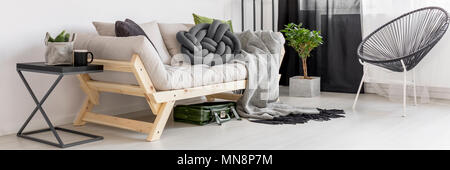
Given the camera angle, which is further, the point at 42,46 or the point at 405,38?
the point at 405,38

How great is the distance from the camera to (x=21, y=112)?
3031mm

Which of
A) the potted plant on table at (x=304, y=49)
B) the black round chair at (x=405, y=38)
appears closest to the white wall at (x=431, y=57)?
the black round chair at (x=405, y=38)

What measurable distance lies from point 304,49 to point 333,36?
1.40 feet

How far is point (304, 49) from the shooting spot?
438cm

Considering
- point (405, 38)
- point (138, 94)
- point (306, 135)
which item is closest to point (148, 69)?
point (138, 94)

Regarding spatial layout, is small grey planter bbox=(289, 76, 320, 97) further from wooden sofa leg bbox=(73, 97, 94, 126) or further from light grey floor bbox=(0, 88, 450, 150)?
wooden sofa leg bbox=(73, 97, 94, 126)

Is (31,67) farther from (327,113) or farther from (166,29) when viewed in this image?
(327,113)

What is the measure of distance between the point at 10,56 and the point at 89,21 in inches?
25.4

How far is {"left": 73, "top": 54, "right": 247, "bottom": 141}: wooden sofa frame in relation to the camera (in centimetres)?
268

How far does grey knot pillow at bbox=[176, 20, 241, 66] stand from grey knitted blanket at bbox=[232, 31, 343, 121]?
0.11m

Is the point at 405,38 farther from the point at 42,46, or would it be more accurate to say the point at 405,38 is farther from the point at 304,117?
the point at 42,46

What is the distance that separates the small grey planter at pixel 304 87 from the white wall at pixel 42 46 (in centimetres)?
150

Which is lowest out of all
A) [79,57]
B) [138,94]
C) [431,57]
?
[138,94]

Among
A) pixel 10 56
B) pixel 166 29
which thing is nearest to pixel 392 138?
pixel 166 29
